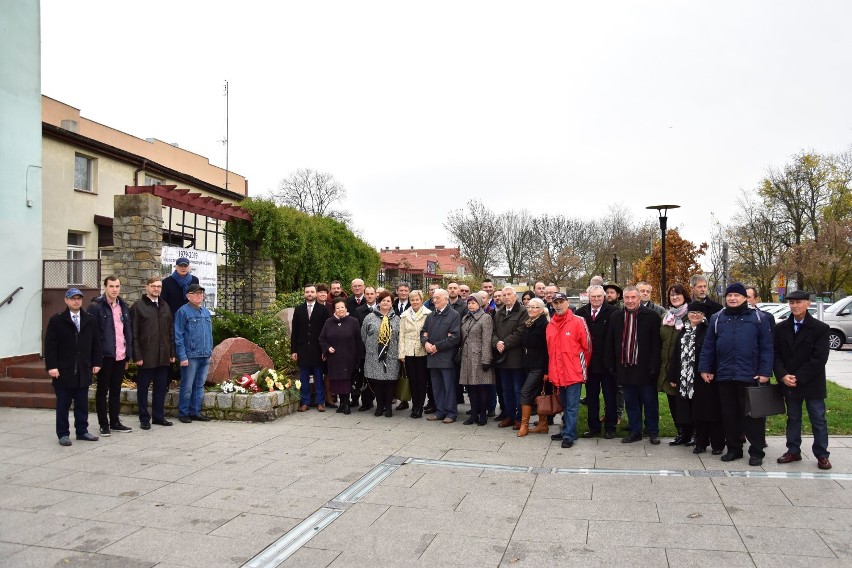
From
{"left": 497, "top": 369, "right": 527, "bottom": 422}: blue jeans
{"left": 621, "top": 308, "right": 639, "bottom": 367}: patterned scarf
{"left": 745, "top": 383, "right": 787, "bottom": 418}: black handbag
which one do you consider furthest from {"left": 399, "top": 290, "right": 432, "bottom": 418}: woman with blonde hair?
{"left": 745, "top": 383, "right": 787, "bottom": 418}: black handbag

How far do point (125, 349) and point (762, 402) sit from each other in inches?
292

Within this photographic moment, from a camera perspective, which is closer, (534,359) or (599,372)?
(599,372)

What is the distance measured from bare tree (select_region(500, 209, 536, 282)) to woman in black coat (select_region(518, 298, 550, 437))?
146 ft

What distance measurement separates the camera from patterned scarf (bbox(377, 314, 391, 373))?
353 inches

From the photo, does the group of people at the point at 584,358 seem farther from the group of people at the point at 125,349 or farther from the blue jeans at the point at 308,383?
the group of people at the point at 125,349

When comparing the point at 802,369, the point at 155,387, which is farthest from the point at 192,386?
the point at 802,369

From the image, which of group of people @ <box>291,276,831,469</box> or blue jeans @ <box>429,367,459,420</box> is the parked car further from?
blue jeans @ <box>429,367,459,420</box>

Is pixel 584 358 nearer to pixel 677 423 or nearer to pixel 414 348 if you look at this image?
pixel 677 423

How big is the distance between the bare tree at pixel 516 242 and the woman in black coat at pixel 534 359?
44613 mm

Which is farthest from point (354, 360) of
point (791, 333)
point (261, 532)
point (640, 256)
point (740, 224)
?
point (640, 256)

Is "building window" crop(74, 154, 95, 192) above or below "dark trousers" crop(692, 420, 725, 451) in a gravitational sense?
above

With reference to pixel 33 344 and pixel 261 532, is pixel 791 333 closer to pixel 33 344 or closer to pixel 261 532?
pixel 261 532

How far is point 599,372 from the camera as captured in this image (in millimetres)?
7617

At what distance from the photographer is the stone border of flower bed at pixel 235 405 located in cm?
864
